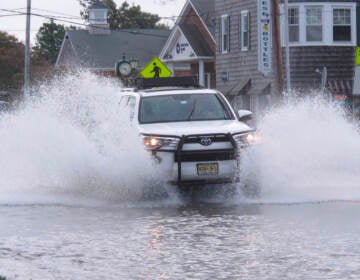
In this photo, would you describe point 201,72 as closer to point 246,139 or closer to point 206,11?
point 206,11

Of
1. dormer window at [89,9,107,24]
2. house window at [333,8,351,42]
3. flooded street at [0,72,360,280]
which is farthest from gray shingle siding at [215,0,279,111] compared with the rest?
dormer window at [89,9,107,24]

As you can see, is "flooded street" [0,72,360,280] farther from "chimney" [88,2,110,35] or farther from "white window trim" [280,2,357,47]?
"chimney" [88,2,110,35]

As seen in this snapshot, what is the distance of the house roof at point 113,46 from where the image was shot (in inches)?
3275

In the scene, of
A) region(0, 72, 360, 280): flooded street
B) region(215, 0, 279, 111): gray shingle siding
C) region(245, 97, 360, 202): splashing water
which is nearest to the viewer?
region(0, 72, 360, 280): flooded street

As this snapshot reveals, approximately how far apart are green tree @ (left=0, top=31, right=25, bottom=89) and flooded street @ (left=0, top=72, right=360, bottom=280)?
2651 inches

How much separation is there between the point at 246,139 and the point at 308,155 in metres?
3.27

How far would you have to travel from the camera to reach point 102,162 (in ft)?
54.3

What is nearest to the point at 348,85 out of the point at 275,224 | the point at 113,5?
the point at 275,224

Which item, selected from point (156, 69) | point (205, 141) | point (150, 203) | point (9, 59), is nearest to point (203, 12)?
point (156, 69)

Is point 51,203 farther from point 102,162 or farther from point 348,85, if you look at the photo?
point 348,85

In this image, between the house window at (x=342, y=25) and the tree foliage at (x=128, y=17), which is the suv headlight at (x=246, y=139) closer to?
the house window at (x=342, y=25)

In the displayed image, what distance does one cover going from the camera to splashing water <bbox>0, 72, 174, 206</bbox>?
53.5ft

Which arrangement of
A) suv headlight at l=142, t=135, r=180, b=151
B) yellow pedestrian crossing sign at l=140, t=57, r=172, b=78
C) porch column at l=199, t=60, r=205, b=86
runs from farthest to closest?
porch column at l=199, t=60, r=205, b=86, yellow pedestrian crossing sign at l=140, t=57, r=172, b=78, suv headlight at l=142, t=135, r=180, b=151

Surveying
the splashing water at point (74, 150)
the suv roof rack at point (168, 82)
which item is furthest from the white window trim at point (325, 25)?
the suv roof rack at point (168, 82)
